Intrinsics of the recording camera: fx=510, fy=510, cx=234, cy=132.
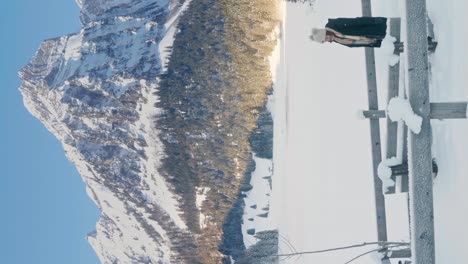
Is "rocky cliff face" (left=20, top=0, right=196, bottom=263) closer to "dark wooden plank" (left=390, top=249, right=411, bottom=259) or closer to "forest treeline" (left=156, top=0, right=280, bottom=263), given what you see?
"forest treeline" (left=156, top=0, right=280, bottom=263)

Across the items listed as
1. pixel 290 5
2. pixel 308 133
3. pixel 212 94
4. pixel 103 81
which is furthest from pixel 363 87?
pixel 103 81

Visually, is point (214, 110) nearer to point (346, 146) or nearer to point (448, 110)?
point (346, 146)

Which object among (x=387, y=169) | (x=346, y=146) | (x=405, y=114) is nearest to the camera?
(x=405, y=114)

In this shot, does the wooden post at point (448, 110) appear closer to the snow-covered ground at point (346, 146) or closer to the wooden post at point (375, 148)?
the snow-covered ground at point (346, 146)

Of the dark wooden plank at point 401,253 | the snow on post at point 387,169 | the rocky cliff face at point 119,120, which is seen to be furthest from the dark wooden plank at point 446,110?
the rocky cliff face at point 119,120

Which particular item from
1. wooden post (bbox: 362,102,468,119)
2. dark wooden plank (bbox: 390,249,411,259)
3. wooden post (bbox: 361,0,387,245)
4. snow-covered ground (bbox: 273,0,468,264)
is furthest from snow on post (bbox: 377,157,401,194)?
wooden post (bbox: 362,102,468,119)

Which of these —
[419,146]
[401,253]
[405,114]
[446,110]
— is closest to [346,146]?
[401,253]

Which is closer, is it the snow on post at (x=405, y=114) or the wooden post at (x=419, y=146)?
the wooden post at (x=419, y=146)

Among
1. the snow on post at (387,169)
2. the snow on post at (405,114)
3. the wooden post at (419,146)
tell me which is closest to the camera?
the wooden post at (419,146)
